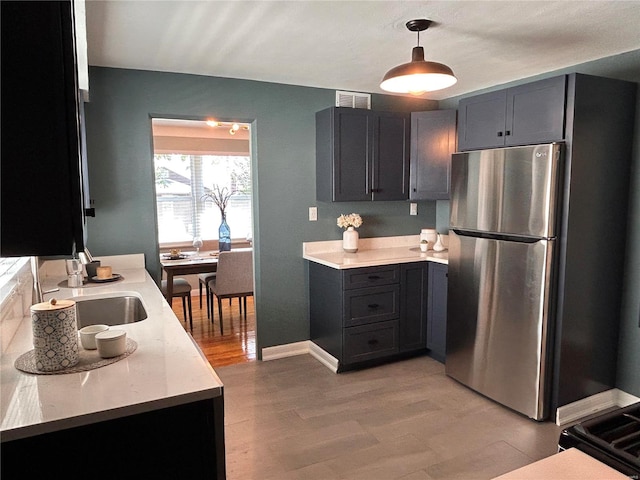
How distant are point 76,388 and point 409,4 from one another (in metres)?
2.06

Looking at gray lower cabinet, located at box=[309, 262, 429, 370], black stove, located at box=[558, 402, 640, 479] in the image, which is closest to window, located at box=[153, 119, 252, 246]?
gray lower cabinet, located at box=[309, 262, 429, 370]

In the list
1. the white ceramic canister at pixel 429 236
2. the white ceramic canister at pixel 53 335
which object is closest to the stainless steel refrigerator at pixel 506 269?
the white ceramic canister at pixel 429 236

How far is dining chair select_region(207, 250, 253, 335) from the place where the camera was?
4.49 metres

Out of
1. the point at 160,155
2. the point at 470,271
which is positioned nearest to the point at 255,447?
the point at 470,271

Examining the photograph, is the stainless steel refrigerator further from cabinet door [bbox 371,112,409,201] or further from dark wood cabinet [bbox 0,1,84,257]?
dark wood cabinet [bbox 0,1,84,257]

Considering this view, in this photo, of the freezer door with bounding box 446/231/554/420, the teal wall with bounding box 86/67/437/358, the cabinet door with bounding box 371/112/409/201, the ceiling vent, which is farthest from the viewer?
the ceiling vent

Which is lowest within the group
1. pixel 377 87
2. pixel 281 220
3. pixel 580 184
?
pixel 281 220

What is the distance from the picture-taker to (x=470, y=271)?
3070 millimetres

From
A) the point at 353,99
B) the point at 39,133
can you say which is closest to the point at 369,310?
the point at 353,99

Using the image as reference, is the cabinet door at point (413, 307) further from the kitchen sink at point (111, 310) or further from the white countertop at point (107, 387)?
the white countertop at point (107, 387)

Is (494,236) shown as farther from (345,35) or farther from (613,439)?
(613,439)

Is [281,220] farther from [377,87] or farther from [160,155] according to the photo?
[160,155]

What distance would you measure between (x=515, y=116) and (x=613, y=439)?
2.24 metres

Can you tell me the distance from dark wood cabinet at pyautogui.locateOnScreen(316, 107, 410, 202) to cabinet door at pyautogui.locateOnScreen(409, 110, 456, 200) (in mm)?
74
